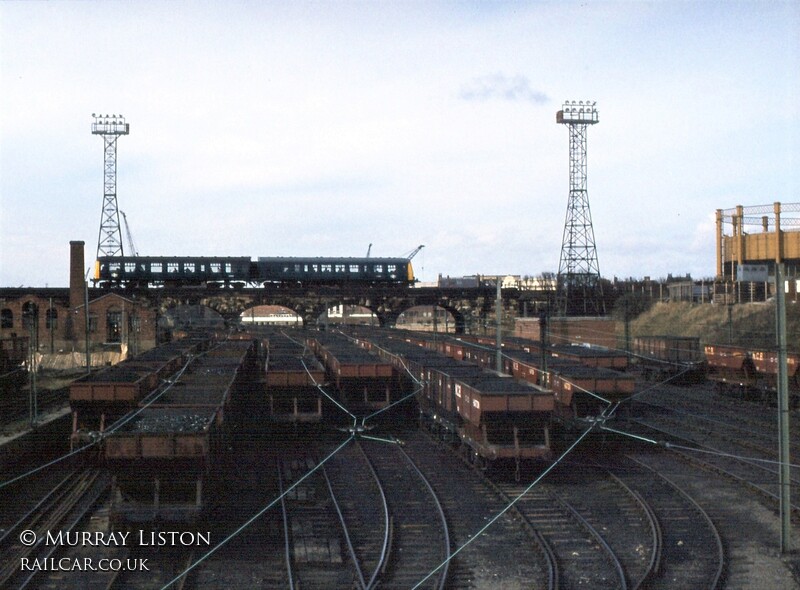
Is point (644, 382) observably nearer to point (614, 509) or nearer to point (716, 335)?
point (716, 335)

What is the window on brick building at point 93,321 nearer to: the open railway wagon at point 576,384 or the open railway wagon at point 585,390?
the open railway wagon at point 576,384

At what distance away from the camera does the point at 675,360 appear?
3706 cm

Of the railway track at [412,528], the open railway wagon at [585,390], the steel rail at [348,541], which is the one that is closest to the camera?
the steel rail at [348,541]

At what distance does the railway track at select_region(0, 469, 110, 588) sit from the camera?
461 inches

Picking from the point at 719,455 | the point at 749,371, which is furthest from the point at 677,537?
the point at 749,371

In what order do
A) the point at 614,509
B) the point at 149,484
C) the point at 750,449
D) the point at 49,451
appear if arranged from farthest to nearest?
the point at 49,451 < the point at 750,449 < the point at 614,509 < the point at 149,484

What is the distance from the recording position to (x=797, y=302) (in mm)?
39281

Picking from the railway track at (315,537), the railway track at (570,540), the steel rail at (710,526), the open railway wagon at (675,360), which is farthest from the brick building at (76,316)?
the steel rail at (710,526)

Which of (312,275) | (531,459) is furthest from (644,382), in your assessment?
(312,275)

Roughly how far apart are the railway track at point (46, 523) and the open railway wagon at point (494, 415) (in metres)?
8.70

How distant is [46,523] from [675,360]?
100 feet

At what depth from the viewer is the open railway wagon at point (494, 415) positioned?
1691 centimetres

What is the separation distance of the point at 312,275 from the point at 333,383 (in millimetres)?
41017

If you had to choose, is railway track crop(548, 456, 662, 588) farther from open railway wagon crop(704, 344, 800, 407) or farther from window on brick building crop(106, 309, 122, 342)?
window on brick building crop(106, 309, 122, 342)
